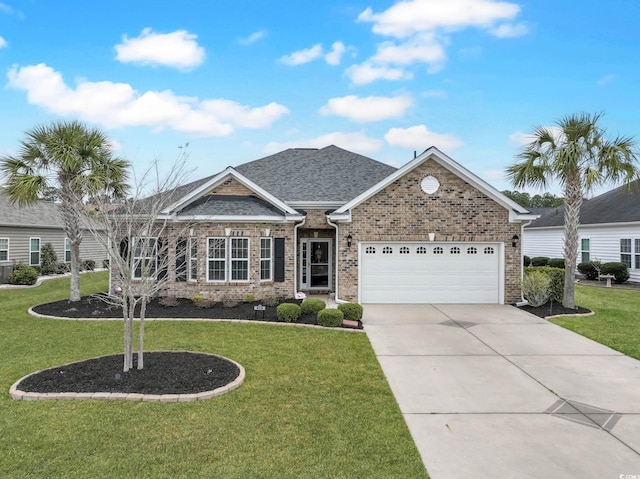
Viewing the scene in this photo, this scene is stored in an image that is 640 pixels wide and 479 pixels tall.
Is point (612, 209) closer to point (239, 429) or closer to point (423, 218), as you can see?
point (423, 218)

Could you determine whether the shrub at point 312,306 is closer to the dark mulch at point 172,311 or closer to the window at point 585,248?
the dark mulch at point 172,311

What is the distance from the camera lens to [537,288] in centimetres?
1286

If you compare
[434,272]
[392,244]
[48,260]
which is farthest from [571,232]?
[48,260]

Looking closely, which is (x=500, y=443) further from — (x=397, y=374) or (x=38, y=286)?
(x=38, y=286)

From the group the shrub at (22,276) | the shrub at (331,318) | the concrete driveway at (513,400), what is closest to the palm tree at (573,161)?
the concrete driveway at (513,400)

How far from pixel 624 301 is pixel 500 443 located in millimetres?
13622

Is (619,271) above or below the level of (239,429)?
above

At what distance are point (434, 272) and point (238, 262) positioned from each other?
6895 mm

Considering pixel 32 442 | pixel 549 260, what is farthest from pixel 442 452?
pixel 549 260

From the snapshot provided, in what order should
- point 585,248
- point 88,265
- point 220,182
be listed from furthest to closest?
point 88,265
point 585,248
point 220,182

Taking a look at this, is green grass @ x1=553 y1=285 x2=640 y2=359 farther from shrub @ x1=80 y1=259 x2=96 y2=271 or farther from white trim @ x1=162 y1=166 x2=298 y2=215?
shrub @ x1=80 y1=259 x2=96 y2=271

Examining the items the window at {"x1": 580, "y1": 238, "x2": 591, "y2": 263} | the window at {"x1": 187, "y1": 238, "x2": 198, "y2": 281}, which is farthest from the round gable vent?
the window at {"x1": 580, "y1": 238, "x2": 591, "y2": 263}

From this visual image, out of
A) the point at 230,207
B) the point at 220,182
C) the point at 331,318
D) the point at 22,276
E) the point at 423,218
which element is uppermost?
the point at 220,182

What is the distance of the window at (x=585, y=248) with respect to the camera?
22625 mm
